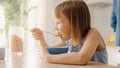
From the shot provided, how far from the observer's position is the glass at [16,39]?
65 cm

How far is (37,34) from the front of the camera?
2.64 ft

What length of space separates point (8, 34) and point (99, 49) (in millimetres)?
367

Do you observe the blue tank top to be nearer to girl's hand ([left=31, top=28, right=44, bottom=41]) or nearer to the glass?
girl's hand ([left=31, top=28, right=44, bottom=41])

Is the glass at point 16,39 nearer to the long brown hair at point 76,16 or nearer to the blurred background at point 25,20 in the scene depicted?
the blurred background at point 25,20

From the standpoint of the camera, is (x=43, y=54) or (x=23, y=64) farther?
(x=43, y=54)

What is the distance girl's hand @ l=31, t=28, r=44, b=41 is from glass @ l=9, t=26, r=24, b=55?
4.2 inches

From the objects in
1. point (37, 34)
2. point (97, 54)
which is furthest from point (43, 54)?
point (97, 54)

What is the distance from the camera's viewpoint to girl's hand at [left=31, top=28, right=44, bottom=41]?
779 millimetres

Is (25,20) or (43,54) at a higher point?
(25,20)

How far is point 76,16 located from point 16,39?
0.81ft

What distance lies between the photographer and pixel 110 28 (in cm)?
135

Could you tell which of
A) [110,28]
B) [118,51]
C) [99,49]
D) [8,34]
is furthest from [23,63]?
[110,28]

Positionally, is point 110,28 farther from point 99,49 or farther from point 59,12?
point 59,12

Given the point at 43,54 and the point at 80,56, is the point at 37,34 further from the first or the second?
the point at 80,56
